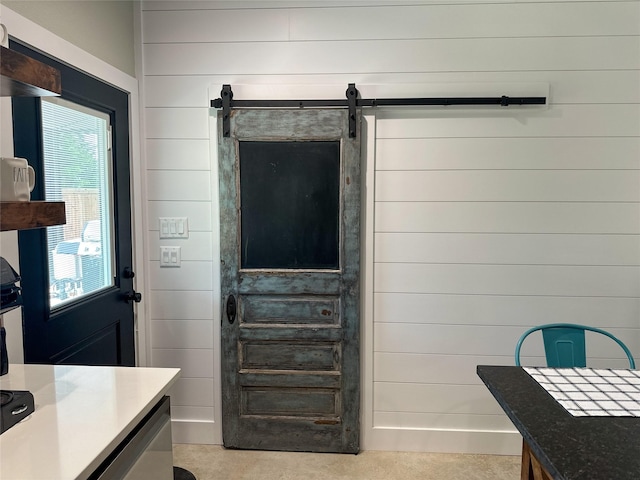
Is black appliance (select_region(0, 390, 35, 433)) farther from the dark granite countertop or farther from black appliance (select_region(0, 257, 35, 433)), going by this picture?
the dark granite countertop

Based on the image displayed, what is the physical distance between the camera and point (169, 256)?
2621mm

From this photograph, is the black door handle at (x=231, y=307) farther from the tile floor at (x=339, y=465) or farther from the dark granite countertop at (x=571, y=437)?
the dark granite countertop at (x=571, y=437)

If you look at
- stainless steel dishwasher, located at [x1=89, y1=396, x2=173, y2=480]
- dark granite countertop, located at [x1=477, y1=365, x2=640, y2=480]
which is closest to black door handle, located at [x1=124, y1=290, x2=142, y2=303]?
stainless steel dishwasher, located at [x1=89, y1=396, x2=173, y2=480]

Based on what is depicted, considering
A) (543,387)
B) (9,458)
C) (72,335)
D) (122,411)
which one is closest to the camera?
(9,458)

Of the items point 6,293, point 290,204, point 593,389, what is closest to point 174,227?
point 290,204

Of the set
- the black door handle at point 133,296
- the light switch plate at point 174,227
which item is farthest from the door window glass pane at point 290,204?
the black door handle at point 133,296

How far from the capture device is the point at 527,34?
241cm

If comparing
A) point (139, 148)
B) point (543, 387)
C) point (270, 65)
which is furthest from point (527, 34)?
point (139, 148)

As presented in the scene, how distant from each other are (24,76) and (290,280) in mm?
1653

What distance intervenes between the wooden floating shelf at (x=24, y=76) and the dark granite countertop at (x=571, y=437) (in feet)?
5.12

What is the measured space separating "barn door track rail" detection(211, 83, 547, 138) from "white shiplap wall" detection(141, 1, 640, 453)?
55mm

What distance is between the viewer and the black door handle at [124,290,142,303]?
245cm

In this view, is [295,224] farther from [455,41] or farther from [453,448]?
[453,448]

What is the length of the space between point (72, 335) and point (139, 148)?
3.53 ft
